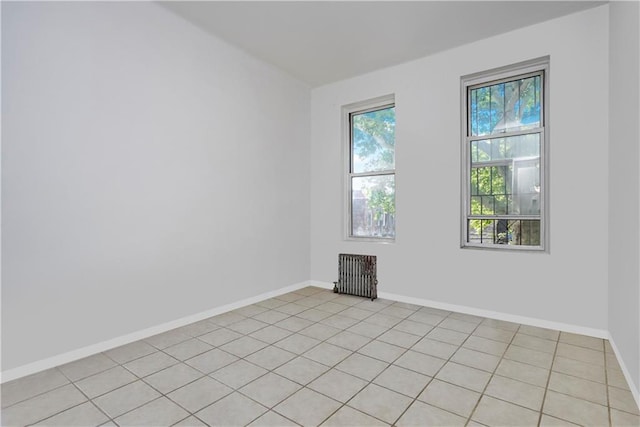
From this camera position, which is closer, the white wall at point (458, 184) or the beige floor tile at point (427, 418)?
the beige floor tile at point (427, 418)

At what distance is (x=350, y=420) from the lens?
68.3 inches

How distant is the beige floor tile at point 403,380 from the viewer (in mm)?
2020

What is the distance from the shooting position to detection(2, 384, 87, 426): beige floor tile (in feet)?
5.71

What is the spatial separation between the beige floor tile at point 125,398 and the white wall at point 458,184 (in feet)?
9.08

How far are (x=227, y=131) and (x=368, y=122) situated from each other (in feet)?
6.25

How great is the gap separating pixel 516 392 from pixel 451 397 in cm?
41

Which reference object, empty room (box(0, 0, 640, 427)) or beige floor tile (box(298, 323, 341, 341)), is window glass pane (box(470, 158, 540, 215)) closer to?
empty room (box(0, 0, 640, 427))

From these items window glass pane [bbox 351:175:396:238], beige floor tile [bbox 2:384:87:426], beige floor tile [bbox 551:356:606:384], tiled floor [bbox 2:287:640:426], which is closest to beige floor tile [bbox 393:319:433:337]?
tiled floor [bbox 2:287:640:426]

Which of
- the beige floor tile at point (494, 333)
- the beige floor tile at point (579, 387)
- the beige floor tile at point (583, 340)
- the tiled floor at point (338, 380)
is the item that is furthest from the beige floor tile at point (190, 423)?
the beige floor tile at point (583, 340)

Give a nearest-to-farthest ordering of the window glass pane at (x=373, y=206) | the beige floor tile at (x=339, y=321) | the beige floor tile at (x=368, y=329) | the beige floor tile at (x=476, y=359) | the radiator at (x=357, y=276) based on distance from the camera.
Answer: the beige floor tile at (x=476, y=359) → the beige floor tile at (x=368, y=329) → the beige floor tile at (x=339, y=321) → the radiator at (x=357, y=276) → the window glass pane at (x=373, y=206)

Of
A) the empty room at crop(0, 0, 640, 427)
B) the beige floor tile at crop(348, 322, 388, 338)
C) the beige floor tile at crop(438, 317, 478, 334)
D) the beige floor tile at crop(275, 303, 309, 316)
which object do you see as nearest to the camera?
the empty room at crop(0, 0, 640, 427)

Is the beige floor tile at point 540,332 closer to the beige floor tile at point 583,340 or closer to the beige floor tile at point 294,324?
the beige floor tile at point 583,340

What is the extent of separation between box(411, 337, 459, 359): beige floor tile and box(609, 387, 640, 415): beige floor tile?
0.92 metres

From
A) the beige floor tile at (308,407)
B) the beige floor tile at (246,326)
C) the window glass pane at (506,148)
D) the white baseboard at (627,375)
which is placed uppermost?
the window glass pane at (506,148)
